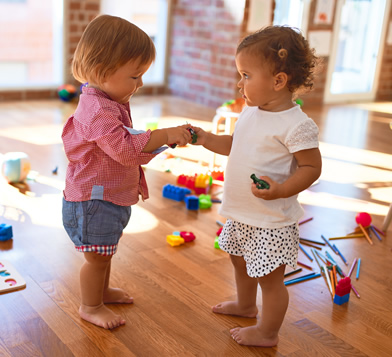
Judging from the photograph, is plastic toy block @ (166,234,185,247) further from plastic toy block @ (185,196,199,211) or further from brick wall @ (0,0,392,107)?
brick wall @ (0,0,392,107)

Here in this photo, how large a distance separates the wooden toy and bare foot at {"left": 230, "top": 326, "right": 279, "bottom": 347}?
0.65 m

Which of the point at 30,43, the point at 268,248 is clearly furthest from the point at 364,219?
the point at 30,43

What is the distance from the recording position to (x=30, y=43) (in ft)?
14.5

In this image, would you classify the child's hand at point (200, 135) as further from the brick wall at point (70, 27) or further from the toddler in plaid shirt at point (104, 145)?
the brick wall at point (70, 27)

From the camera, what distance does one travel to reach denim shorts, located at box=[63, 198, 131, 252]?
4.25 ft

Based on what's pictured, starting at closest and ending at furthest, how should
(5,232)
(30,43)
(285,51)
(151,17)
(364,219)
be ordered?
(285,51), (5,232), (364,219), (30,43), (151,17)

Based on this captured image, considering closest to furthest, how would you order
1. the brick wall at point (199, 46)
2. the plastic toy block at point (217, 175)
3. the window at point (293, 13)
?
the plastic toy block at point (217, 175), the brick wall at point (199, 46), the window at point (293, 13)

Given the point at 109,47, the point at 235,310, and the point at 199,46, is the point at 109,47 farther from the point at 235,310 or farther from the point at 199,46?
the point at 199,46

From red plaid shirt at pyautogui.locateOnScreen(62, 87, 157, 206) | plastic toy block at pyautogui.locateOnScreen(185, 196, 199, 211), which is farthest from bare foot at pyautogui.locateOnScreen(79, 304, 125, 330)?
plastic toy block at pyautogui.locateOnScreen(185, 196, 199, 211)

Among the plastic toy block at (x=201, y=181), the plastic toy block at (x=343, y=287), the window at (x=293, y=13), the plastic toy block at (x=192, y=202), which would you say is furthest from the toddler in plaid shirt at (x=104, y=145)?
the window at (x=293, y=13)

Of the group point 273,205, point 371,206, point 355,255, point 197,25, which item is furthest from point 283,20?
point 273,205

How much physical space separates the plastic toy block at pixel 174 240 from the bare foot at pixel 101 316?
510 millimetres

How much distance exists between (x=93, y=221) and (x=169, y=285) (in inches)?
16.9

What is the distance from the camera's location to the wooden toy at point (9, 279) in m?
1.51
